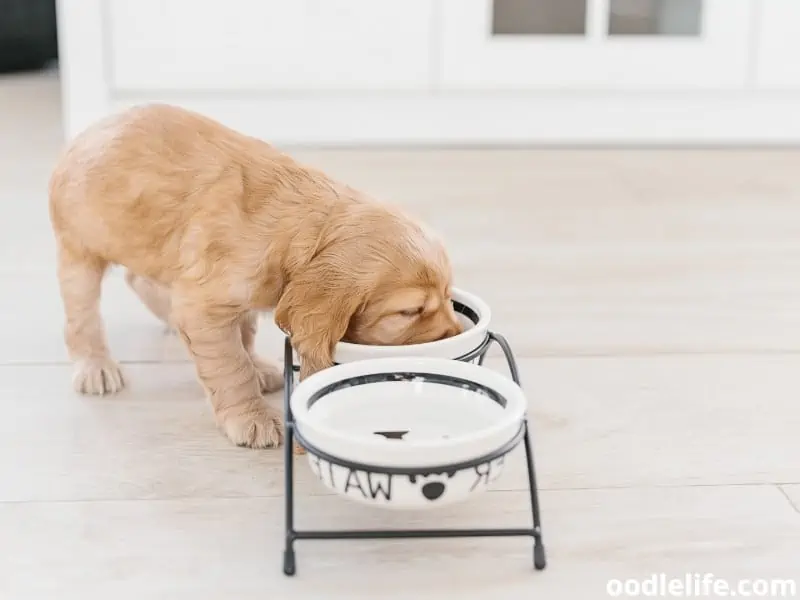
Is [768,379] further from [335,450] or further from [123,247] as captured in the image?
[123,247]

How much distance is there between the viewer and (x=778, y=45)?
9.14ft

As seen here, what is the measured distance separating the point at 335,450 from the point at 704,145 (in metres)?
2.16

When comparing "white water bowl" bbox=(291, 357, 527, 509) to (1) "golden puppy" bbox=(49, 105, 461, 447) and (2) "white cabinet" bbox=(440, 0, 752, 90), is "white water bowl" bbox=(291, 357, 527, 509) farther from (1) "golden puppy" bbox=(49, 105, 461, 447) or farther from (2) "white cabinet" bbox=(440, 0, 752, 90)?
(2) "white cabinet" bbox=(440, 0, 752, 90)

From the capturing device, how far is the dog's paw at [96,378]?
1442mm

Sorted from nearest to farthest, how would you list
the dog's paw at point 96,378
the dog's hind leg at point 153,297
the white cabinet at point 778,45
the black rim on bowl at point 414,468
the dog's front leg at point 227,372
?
the black rim on bowl at point 414,468 → the dog's front leg at point 227,372 → the dog's paw at point 96,378 → the dog's hind leg at point 153,297 → the white cabinet at point 778,45

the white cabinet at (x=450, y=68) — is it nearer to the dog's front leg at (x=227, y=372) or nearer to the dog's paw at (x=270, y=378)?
the dog's paw at (x=270, y=378)

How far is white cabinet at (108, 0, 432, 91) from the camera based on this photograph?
8.69 ft

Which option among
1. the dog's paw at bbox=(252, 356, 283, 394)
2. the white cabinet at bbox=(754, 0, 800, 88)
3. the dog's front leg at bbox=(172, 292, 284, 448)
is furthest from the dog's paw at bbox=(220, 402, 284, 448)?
the white cabinet at bbox=(754, 0, 800, 88)

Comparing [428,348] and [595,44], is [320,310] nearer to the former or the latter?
[428,348]

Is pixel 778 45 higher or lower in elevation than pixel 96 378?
higher

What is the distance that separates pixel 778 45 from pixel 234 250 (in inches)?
78.6
